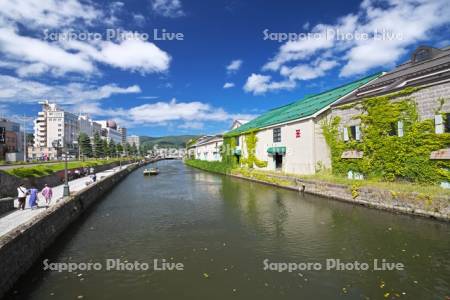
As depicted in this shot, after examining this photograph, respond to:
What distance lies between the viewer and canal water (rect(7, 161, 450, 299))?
848cm

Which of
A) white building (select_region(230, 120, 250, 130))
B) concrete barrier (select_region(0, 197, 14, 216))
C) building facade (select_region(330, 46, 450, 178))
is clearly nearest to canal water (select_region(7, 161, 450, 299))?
concrete barrier (select_region(0, 197, 14, 216))

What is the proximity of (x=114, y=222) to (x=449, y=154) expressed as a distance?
71.7 ft

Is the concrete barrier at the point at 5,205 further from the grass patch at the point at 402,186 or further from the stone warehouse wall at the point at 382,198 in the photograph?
the grass patch at the point at 402,186

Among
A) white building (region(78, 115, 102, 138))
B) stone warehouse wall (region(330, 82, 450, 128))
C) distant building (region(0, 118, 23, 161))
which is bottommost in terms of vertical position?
stone warehouse wall (region(330, 82, 450, 128))

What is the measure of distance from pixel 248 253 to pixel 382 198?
11.9 m

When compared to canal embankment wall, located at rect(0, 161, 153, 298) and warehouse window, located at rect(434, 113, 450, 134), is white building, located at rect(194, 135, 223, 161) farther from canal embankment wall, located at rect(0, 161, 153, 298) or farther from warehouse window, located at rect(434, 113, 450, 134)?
canal embankment wall, located at rect(0, 161, 153, 298)

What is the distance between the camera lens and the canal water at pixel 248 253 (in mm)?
8484

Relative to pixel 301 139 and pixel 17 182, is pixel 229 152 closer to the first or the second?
pixel 301 139

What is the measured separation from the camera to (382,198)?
18000 mm

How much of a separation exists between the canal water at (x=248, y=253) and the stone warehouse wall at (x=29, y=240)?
466 millimetres

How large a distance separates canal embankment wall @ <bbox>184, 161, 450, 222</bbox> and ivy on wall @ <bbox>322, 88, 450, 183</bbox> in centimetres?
280

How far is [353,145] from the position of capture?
78.5 feet

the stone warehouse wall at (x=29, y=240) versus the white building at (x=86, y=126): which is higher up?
the white building at (x=86, y=126)

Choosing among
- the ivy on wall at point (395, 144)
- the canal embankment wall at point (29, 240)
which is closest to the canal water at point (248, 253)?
the canal embankment wall at point (29, 240)
